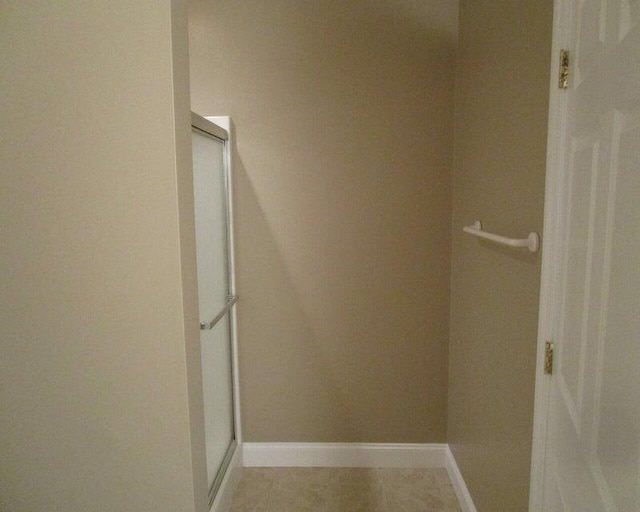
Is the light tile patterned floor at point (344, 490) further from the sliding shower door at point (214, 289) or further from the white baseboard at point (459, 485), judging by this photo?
the sliding shower door at point (214, 289)

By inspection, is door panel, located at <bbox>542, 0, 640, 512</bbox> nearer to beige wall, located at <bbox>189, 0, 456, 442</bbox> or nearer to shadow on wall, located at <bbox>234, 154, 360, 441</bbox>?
beige wall, located at <bbox>189, 0, 456, 442</bbox>

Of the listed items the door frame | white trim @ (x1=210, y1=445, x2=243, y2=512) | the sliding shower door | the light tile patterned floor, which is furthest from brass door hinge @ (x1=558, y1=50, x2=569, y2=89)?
white trim @ (x1=210, y1=445, x2=243, y2=512)

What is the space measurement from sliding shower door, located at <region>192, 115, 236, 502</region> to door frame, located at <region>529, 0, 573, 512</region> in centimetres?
110

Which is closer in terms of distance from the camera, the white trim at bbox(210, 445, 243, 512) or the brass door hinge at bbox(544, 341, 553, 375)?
→ the brass door hinge at bbox(544, 341, 553, 375)

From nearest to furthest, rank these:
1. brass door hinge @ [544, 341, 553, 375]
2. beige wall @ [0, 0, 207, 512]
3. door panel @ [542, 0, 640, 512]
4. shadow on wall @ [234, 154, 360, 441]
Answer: door panel @ [542, 0, 640, 512] → beige wall @ [0, 0, 207, 512] → brass door hinge @ [544, 341, 553, 375] → shadow on wall @ [234, 154, 360, 441]

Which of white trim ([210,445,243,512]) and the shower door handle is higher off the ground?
the shower door handle

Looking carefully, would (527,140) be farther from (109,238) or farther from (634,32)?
(109,238)

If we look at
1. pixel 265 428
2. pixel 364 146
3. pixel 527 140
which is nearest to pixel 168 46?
pixel 527 140

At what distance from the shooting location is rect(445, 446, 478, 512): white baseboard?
67.7 inches

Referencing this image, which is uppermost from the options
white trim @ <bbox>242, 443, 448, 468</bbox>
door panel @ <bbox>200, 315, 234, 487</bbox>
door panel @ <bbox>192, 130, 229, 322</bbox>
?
door panel @ <bbox>192, 130, 229, 322</bbox>

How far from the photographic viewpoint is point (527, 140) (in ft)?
3.81

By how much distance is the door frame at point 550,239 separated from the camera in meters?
0.99

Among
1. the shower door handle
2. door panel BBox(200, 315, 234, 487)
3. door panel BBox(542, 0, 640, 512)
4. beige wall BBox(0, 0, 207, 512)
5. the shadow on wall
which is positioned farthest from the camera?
the shadow on wall

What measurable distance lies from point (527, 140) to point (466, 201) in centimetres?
59
